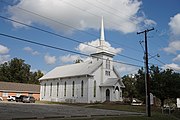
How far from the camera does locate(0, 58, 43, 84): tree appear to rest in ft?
333

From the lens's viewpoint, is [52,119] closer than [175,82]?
Yes

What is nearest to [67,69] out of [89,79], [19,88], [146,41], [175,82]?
[89,79]

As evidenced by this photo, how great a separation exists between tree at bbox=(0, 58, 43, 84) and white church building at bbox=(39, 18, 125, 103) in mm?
40566

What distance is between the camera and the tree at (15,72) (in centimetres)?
10150

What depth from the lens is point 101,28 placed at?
198 feet

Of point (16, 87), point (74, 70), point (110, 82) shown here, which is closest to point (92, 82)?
point (110, 82)

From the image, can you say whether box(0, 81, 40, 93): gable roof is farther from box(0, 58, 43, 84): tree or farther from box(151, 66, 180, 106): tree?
box(151, 66, 180, 106): tree

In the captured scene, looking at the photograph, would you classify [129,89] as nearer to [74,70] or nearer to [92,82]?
[74,70]

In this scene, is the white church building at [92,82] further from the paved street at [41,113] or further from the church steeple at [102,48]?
the paved street at [41,113]

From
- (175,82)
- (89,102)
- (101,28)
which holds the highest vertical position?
(101,28)

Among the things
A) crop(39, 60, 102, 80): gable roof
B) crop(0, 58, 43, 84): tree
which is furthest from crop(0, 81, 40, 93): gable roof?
crop(0, 58, 43, 84): tree

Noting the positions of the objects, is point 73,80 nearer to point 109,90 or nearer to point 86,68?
point 86,68

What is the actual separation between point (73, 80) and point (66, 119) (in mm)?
38106

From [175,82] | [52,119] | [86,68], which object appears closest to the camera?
[52,119]
